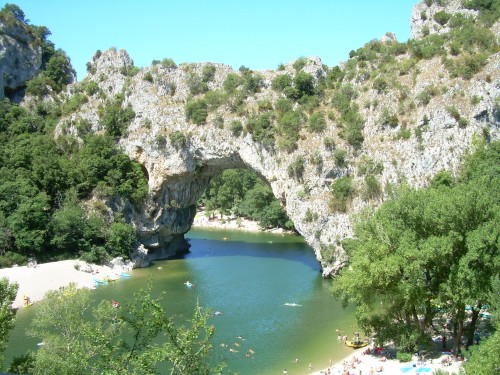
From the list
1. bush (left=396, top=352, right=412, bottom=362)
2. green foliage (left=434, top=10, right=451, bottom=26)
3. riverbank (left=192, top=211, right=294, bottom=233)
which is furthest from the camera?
riverbank (left=192, top=211, right=294, bottom=233)

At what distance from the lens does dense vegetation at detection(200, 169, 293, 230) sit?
265ft

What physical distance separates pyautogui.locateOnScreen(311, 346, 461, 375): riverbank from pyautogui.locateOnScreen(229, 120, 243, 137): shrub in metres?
30.2

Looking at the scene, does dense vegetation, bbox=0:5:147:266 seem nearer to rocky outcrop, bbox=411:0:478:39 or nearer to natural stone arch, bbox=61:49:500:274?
natural stone arch, bbox=61:49:500:274

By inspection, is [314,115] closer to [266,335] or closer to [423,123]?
[423,123]

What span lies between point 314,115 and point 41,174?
29.8 meters

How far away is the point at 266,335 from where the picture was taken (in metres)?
31.3

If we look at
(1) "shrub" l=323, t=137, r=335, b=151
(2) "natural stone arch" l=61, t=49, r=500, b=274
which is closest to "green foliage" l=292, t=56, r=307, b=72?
(2) "natural stone arch" l=61, t=49, r=500, b=274

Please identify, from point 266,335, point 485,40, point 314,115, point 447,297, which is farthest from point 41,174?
point 485,40

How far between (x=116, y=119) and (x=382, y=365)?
4388 cm

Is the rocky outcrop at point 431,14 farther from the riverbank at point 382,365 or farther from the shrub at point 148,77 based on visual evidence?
the riverbank at point 382,365

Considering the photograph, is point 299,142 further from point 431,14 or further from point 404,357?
point 404,357

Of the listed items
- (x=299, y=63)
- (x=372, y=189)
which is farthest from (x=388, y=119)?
(x=299, y=63)

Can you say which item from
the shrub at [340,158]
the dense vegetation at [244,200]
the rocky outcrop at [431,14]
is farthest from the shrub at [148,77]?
the rocky outcrop at [431,14]

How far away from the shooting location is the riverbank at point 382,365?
2378cm
